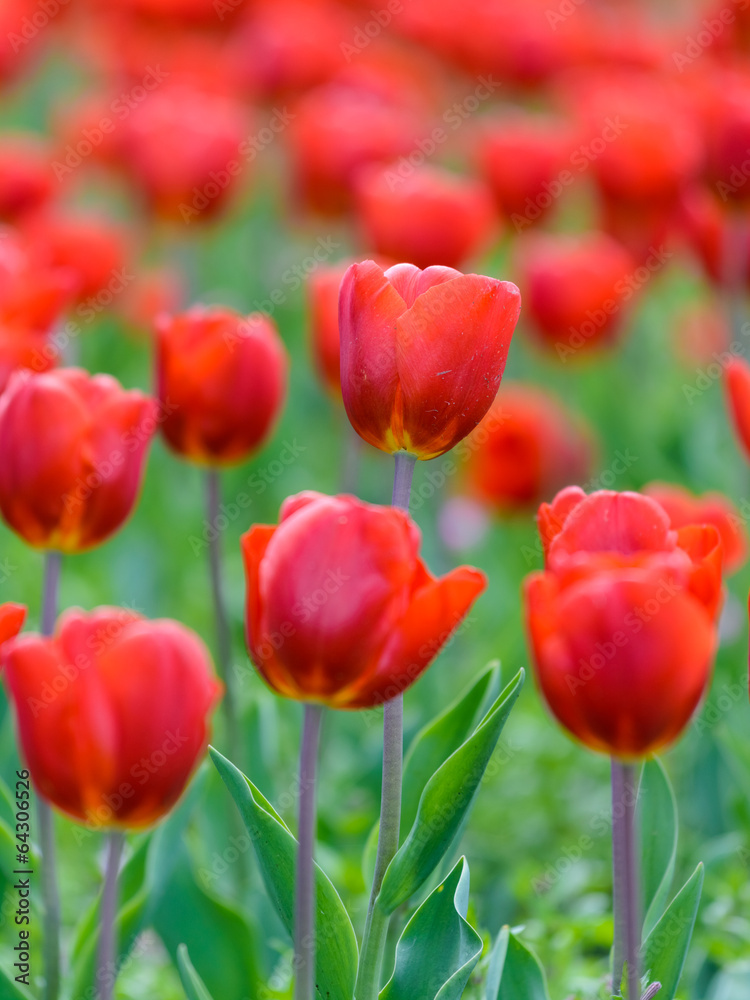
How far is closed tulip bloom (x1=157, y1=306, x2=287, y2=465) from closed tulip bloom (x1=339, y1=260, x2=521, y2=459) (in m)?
0.33

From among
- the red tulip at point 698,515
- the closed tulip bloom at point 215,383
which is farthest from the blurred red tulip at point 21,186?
the red tulip at point 698,515

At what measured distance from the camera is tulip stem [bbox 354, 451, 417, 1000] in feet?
2.49

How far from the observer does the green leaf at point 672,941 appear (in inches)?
32.2

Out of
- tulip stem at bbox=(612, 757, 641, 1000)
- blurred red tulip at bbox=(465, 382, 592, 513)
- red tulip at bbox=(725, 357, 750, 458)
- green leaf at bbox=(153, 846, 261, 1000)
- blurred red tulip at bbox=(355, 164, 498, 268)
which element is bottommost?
blurred red tulip at bbox=(465, 382, 592, 513)

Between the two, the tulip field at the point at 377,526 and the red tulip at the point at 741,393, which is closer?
→ the tulip field at the point at 377,526

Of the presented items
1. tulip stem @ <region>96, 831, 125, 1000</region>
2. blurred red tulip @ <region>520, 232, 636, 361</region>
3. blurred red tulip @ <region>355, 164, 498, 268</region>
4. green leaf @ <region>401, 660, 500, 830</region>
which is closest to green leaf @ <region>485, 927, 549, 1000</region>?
green leaf @ <region>401, 660, 500, 830</region>

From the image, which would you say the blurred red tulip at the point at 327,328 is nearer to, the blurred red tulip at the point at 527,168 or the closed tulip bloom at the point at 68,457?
the closed tulip bloom at the point at 68,457

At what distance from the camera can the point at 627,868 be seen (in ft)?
2.28

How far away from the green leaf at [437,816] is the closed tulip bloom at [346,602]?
0.08 meters

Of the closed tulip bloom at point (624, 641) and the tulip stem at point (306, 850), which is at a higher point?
the closed tulip bloom at point (624, 641)

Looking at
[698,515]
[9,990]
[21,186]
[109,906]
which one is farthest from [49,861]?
[21,186]

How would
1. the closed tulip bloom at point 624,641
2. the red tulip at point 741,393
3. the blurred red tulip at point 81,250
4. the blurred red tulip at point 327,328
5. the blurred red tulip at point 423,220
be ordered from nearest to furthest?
1. the closed tulip bloom at point 624,641
2. the red tulip at point 741,393
3. the blurred red tulip at point 327,328
4. the blurred red tulip at point 423,220
5. the blurred red tulip at point 81,250

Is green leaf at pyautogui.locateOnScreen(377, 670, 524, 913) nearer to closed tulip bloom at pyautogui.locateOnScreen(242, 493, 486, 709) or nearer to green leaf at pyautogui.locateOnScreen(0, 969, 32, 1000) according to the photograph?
closed tulip bloom at pyautogui.locateOnScreen(242, 493, 486, 709)

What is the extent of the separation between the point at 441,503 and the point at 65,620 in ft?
4.47
